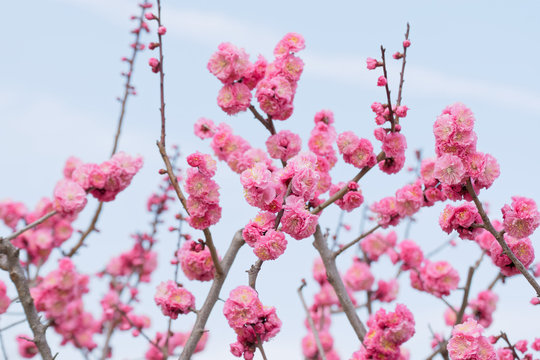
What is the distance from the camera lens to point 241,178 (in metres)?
2.29

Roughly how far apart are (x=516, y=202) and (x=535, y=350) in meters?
1.09

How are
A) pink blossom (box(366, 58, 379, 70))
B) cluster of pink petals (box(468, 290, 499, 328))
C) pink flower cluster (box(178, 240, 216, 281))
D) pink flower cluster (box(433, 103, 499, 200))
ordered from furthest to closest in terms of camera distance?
1. cluster of pink petals (box(468, 290, 499, 328))
2. pink flower cluster (box(178, 240, 216, 281))
3. pink blossom (box(366, 58, 379, 70))
4. pink flower cluster (box(433, 103, 499, 200))

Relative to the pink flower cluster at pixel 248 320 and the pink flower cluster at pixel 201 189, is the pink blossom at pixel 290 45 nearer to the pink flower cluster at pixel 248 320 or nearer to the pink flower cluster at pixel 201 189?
the pink flower cluster at pixel 201 189

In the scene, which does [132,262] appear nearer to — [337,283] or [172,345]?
[172,345]

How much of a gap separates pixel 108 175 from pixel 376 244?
2.50 m

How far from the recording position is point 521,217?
247 cm

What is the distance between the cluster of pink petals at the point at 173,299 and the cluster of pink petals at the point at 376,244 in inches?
91.5

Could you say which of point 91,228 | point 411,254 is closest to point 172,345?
point 91,228

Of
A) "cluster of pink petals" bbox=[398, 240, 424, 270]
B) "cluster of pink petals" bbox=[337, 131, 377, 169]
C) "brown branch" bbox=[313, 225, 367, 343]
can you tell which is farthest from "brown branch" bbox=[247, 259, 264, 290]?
"cluster of pink petals" bbox=[398, 240, 424, 270]

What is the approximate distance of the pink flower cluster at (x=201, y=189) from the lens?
270 centimetres

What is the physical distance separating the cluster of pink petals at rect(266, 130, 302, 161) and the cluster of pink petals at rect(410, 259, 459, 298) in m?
1.70

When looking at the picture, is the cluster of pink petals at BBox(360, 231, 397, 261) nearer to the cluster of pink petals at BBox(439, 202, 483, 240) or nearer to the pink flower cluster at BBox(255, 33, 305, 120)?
the pink flower cluster at BBox(255, 33, 305, 120)

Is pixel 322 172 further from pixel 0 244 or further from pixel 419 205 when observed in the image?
pixel 0 244

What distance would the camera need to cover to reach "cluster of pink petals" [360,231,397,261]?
5.03 meters
